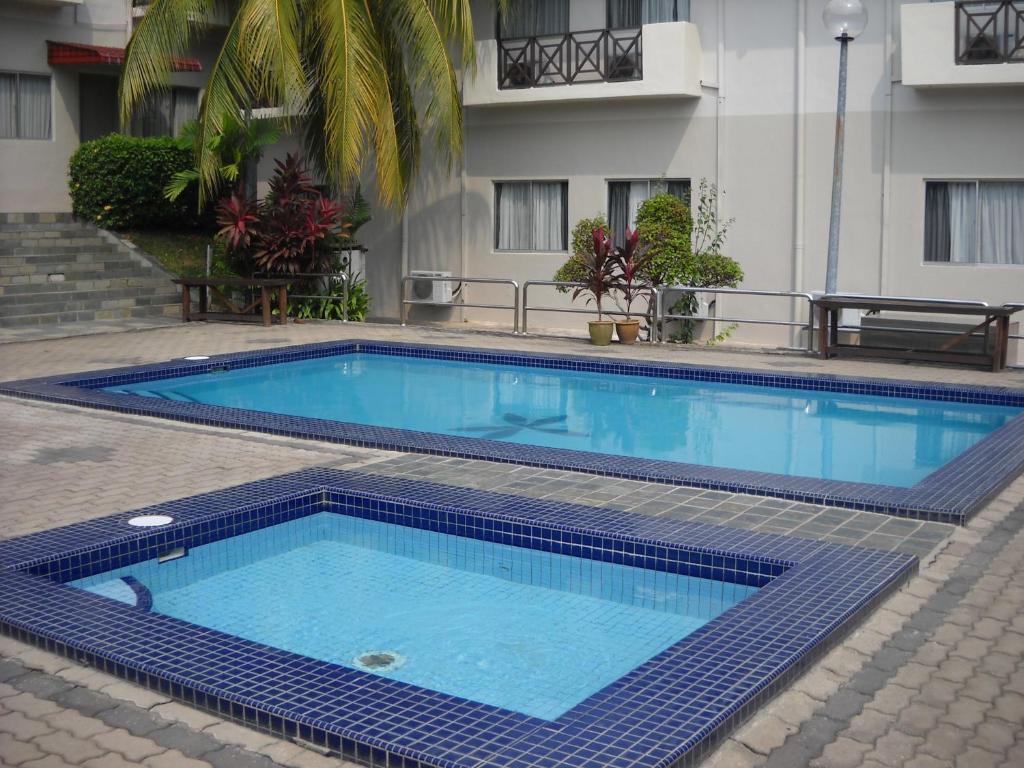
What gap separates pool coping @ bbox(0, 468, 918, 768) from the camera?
13.8 ft

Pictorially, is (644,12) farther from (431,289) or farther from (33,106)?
(33,106)

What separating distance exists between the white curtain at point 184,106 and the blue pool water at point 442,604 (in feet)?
56.7

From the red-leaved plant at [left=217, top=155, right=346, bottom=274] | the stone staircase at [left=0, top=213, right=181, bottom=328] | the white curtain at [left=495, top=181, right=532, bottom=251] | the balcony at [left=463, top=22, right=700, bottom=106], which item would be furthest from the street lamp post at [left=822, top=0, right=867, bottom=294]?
the stone staircase at [left=0, top=213, right=181, bottom=328]

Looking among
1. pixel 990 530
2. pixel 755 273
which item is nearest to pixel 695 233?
pixel 755 273

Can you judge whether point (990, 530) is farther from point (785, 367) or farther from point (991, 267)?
point (991, 267)

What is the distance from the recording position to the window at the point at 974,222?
52.4 feet

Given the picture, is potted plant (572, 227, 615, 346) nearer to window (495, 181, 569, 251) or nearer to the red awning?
window (495, 181, 569, 251)

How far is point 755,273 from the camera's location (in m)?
17.5

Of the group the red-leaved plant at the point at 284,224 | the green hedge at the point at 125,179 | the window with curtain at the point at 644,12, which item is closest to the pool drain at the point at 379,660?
the red-leaved plant at the point at 284,224

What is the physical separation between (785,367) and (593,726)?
1018 cm

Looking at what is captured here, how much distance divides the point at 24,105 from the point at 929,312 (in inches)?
594

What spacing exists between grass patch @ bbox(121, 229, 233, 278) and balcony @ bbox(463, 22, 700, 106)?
4967 mm

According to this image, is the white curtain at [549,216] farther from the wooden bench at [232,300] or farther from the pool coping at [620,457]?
the pool coping at [620,457]

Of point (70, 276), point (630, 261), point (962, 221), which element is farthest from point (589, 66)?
point (70, 276)
